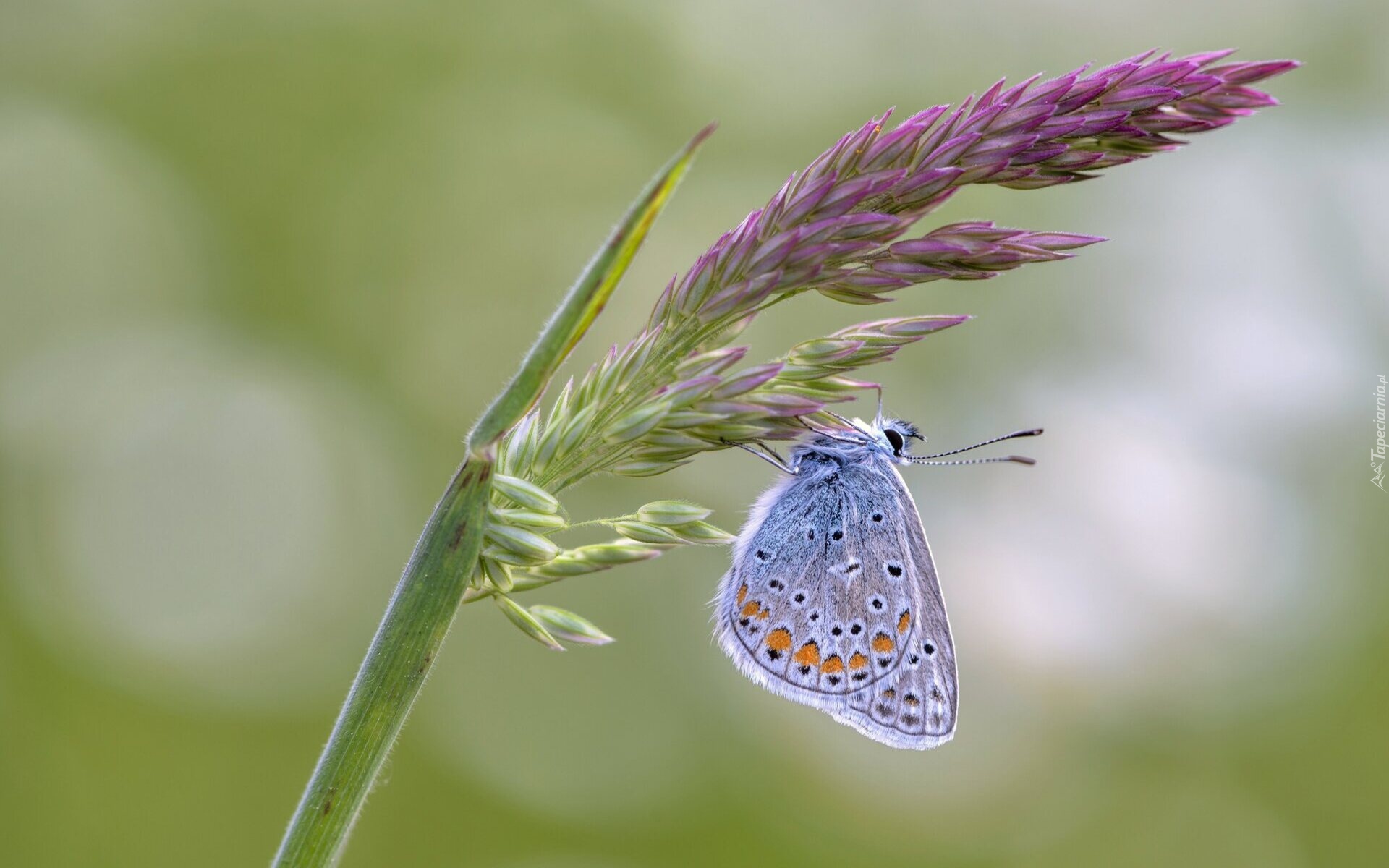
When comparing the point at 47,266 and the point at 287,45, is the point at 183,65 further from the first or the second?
the point at 47,266

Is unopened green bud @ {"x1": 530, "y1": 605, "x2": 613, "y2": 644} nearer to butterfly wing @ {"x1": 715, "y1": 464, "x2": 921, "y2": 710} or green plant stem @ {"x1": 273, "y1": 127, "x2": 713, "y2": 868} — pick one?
green plant stem @ {"x1": 273, "y1": 127, "x2": 713, "y2": 868}

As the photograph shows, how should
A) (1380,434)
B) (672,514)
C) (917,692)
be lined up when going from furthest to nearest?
1. (1380,434)
2. (917,692)
3. (672,514)

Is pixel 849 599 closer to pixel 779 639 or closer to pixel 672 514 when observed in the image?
pixel 779 639

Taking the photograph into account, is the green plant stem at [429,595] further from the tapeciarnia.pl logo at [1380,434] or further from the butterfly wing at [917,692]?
the tapeciarnia.pl logo at [1380,434]

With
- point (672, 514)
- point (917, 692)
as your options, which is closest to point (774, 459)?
point (917, 692)

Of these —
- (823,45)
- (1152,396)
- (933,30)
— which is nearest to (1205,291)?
(1152,396)

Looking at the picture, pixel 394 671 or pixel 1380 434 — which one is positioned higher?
pixel 1380 434
